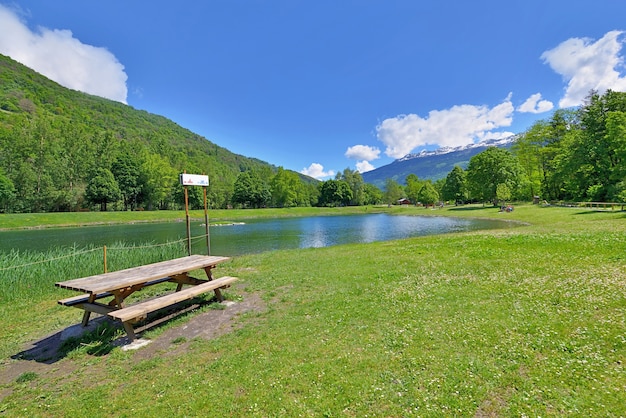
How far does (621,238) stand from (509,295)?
10623mm

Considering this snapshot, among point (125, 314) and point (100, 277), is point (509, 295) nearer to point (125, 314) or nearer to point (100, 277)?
point (125, 314)

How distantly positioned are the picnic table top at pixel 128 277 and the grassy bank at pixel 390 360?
1.47m

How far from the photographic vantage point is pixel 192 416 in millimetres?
4172

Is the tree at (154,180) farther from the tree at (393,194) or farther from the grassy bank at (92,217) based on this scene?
the tree at (393,194)

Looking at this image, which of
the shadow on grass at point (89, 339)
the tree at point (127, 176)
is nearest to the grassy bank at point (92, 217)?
the tree at point (127, 176)

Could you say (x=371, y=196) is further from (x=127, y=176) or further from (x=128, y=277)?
(x=128, y=277)

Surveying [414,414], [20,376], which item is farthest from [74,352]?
[414,414]

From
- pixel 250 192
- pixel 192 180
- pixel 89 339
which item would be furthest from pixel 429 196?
pixel 89 339

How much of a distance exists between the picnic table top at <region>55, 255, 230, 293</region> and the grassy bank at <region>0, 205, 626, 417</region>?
147 cm

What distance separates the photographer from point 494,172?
68750mm

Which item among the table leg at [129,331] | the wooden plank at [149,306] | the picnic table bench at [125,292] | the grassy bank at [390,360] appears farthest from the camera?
the table leg at [129,331]

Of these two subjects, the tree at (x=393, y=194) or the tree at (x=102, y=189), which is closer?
the tree at (x=102, y=189)

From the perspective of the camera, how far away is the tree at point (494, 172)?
67.3 m

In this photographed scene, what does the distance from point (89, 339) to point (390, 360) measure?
23.9ft
